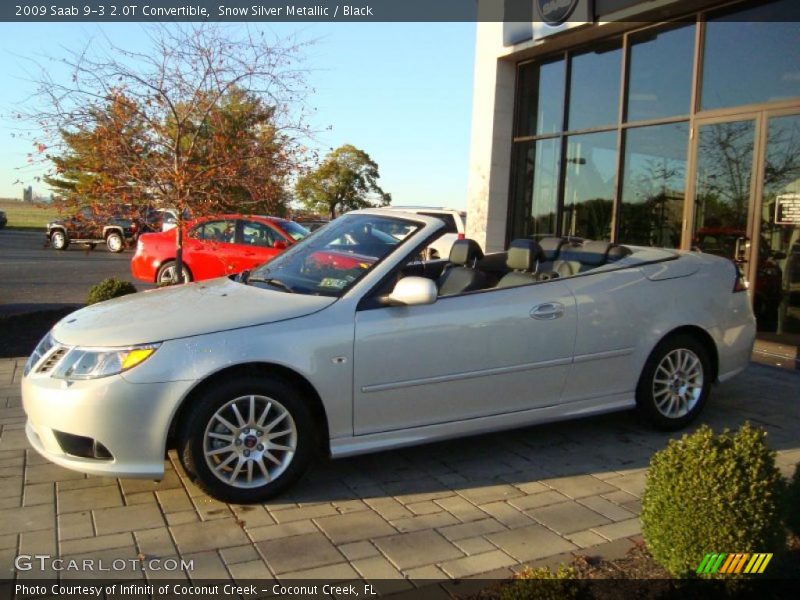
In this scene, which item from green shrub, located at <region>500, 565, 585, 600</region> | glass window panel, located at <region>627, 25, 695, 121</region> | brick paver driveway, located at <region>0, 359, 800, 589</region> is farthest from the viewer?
glass window panel, located at <region>627, 25, 695, 121</region>

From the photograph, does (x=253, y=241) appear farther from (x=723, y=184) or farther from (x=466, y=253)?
(x=466, y=253)

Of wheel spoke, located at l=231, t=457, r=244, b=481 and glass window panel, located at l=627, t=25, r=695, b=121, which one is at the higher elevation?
glass window panel, located at l=627, t=25, r=695, b=121

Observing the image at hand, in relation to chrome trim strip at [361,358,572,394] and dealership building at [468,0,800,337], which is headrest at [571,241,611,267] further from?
dealership building at [468,0,800,337]

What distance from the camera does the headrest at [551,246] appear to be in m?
5.46

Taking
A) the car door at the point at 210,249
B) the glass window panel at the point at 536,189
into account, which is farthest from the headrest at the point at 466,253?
the car door at the point at 210,249

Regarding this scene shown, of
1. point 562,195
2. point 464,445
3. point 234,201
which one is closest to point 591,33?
point 562,195

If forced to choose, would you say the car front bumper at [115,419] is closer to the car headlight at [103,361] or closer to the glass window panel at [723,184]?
the car headlight at [103,361]

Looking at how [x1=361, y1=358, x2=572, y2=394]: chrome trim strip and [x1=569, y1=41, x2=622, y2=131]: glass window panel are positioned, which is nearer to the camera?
[x1=361, y1=358, x2=572, y2=394]: chrome trim strip

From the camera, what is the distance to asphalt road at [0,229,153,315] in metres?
12.4

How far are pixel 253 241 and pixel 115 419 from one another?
8.98 meters

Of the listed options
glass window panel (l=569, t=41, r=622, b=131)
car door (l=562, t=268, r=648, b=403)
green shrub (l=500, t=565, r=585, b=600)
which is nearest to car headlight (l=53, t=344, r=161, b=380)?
green shrub (l=500, t=565, r=585, b=600)

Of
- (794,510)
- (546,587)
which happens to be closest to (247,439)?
(546,587)

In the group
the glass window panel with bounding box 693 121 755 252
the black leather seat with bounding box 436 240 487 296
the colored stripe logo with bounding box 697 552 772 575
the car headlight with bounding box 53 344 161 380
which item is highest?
the glass window panel with bounding box 693 121 755 252

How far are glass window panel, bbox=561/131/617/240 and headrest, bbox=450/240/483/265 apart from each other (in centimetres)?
563
